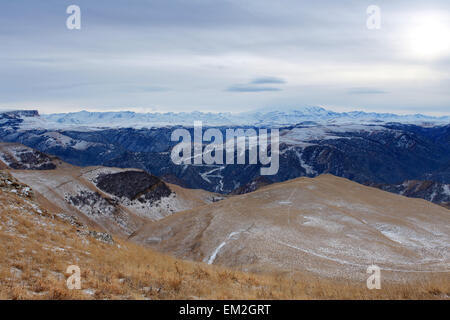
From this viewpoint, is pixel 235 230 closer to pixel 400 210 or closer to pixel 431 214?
pixel 400 210

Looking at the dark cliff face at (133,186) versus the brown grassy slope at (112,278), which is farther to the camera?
the dark cliff face at (133,186)

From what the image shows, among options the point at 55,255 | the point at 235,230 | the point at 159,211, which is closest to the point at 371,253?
the point at 235,230

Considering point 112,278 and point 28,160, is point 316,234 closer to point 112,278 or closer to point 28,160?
point 112,278

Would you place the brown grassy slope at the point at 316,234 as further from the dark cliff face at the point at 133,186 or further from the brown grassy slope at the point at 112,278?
the dark cliff face at the point at 133,186

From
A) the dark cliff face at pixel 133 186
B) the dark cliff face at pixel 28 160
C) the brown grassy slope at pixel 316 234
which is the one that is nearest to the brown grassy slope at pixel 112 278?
the brown grassy slope at pixel 316 234

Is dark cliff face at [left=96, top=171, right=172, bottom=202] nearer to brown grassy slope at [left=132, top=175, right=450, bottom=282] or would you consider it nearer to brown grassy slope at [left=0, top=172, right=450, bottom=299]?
brown grassy slope at [left=132, top=175, right=450, bottom=282]

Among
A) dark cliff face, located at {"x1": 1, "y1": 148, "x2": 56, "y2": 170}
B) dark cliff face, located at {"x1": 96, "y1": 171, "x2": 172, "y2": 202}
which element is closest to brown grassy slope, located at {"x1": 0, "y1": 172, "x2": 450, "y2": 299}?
dark cliff face, located at {"x1": 96, "y1": 171, "x2": 172, "y2": 202}

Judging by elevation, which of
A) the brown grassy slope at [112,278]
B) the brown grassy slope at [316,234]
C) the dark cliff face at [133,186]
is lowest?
the dark cliff face at [133,186]
